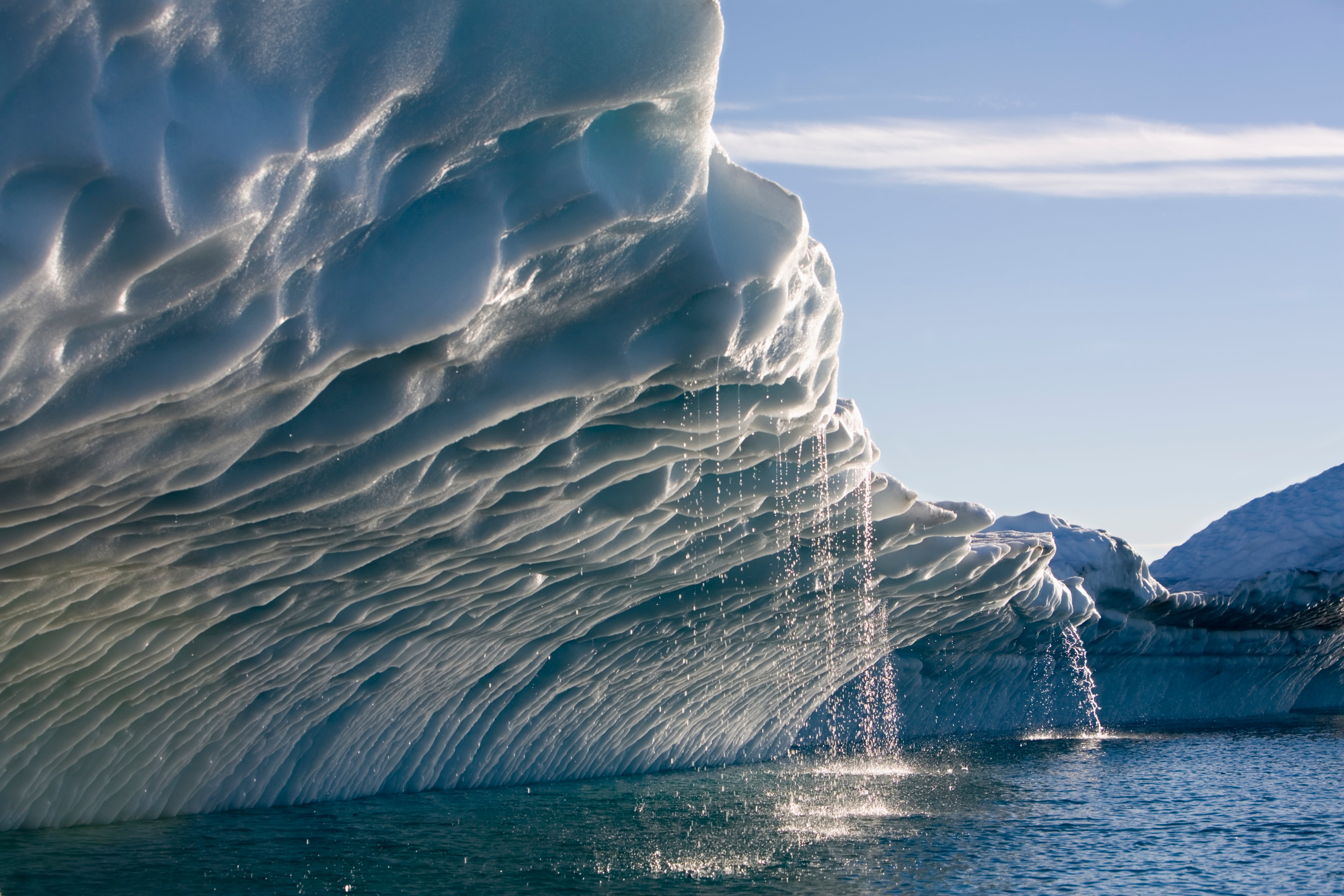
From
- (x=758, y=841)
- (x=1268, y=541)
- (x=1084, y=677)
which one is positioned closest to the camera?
(x=758, y=841)

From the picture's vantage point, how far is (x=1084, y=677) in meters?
32.8

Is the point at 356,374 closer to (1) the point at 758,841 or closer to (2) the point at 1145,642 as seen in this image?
(1) the point at 758,841

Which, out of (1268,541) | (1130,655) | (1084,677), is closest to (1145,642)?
(1130,655)

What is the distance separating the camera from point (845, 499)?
12555mm

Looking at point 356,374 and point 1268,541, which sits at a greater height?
point 1268,541

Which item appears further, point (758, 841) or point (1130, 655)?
point (1130, 655)

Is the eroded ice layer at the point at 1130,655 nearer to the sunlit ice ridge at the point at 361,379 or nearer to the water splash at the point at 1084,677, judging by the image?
the water splash at the point at 1084,677

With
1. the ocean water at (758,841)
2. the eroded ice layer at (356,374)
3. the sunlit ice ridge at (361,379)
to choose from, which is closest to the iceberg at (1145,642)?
the ocean water at (758,841)

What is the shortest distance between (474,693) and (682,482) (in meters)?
6.68

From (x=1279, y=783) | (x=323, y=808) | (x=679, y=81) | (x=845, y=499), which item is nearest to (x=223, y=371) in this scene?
(x=679, y=81)

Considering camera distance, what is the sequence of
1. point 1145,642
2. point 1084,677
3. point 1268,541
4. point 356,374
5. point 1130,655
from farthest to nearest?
1. point 1268,541
2. point 1084,677
3. point 1130,655
4. point 1145,642
5. point 356,374

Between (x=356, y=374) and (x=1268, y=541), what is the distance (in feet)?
110

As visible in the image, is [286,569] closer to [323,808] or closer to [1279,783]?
[323,808]

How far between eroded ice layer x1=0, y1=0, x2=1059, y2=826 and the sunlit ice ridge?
0.02m
